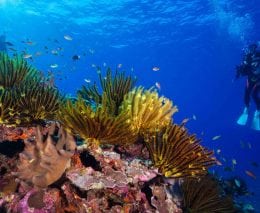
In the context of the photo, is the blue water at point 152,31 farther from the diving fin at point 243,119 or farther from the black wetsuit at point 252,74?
the black wetsuit at point 252,74

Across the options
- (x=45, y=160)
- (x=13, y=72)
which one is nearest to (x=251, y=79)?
(x=13, y=72)

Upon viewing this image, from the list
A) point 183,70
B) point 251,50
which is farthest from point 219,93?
point 251,50

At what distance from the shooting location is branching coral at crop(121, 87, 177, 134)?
4.94 meters

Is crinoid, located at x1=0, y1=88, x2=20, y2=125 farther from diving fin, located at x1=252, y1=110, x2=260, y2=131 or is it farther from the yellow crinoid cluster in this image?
diving fin, located at x1=252, y1=110, x2=260, y2=131

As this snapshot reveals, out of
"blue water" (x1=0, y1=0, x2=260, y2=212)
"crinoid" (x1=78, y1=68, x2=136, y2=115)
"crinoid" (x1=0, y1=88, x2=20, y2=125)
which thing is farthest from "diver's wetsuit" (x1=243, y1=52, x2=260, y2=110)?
"crinoid" (x1=0, y1=88, x2=20, y2=125)

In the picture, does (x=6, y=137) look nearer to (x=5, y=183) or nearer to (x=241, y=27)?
(x=5, y=183)

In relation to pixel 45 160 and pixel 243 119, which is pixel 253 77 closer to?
pixel 243 119

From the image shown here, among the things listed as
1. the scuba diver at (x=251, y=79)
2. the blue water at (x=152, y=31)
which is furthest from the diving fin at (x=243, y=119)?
the blue water at (x=152, y=31)

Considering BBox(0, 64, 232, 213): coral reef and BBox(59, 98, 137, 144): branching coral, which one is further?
BBox(59, 98, 137, 144): branching coral

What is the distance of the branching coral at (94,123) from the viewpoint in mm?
4391

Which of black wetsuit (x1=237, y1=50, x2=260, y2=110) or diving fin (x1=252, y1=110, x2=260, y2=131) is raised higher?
black wetsuit (x1=237, y1=50, x2=260, y2=110)

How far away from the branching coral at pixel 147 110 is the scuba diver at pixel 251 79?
10363 millimetres

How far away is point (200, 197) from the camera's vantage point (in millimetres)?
5355

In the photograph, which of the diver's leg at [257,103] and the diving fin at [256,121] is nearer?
the diving fin at [256,121]
